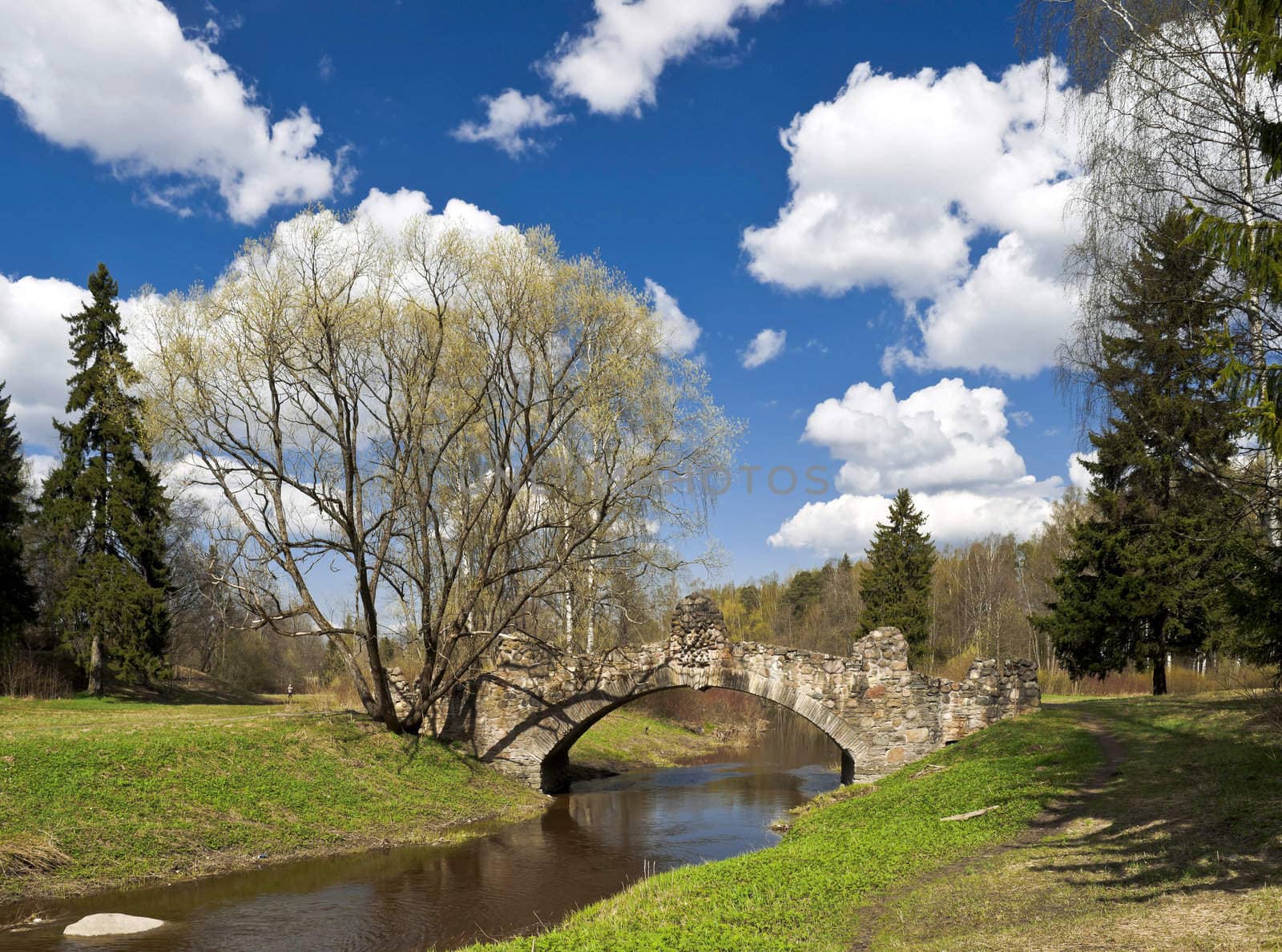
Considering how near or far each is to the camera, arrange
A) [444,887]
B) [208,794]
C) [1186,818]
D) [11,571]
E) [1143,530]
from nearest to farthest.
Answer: [1186,818]
[444,887]
[208,794]
[1143,530]
[11,571]

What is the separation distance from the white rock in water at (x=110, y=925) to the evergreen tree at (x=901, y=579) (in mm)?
33202

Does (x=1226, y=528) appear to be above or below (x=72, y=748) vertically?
above

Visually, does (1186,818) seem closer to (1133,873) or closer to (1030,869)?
(1133,873)

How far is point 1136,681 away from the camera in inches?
1122

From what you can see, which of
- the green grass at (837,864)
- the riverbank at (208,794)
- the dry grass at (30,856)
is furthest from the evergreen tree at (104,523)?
the green grass at (837,864)

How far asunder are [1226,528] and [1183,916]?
678 cm

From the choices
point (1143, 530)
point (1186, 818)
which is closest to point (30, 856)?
point (1186, 818)

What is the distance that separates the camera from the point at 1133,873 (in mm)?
8156

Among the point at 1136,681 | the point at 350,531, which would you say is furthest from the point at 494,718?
the point at 1136,681

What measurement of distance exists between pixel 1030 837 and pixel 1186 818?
68.9 inches

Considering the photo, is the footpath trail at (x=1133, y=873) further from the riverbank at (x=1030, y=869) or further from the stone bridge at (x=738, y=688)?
the stone bridge at (x=738, y=688)

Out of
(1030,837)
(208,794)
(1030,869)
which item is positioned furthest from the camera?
(208,794)

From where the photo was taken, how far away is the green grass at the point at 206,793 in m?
13.9

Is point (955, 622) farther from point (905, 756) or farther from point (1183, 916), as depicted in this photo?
point (1183, 916)
